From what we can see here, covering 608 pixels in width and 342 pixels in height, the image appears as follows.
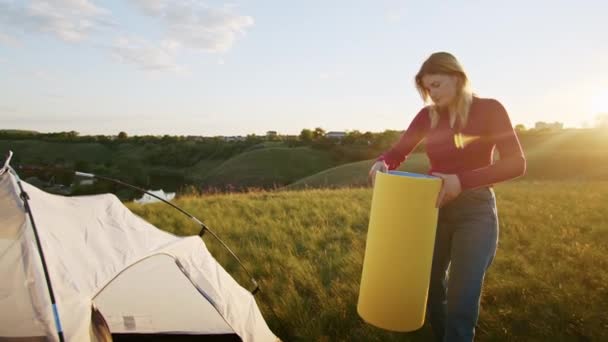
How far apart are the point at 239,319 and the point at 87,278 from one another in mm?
1338

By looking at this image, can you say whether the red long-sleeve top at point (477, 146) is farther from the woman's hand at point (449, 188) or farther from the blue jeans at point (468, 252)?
the blue jeans at point (468, 252)

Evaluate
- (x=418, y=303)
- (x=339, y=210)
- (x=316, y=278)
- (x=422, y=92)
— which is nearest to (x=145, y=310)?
(x=316, y=278)

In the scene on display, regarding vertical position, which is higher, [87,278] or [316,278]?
[87,278]

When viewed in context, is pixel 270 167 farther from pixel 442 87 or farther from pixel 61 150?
pixel 61 150

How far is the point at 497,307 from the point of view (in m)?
4.33

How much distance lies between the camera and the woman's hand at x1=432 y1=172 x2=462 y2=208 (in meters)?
2.26

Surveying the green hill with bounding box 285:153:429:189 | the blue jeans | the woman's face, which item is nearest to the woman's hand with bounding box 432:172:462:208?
the blue jeans

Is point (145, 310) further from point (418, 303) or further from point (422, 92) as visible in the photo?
point (422, 92)

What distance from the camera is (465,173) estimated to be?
2299mm

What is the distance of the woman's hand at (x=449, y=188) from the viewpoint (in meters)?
2.26

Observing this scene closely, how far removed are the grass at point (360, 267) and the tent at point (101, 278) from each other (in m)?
0.79

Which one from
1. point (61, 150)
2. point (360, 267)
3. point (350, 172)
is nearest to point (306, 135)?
point (350, 172)

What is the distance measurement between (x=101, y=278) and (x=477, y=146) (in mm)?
2471

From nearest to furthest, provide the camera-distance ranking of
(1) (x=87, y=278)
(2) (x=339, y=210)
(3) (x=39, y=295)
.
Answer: (3) (x=39, y=295) → (1) (x=87, y=278) → (2) (x=339, y=210)
